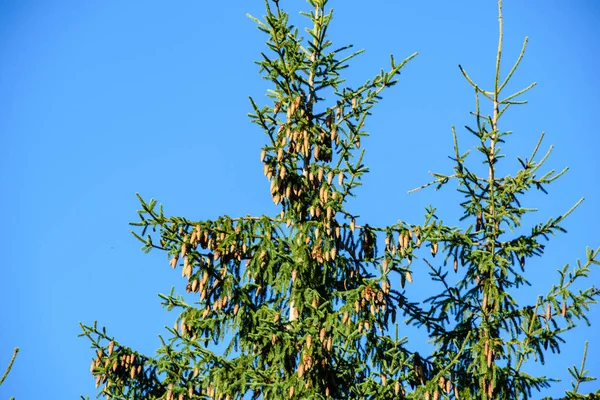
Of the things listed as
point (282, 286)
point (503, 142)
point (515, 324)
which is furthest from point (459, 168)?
point (282, 286)

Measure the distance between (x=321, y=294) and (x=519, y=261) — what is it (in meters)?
2.55

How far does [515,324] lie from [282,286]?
9.56 feet

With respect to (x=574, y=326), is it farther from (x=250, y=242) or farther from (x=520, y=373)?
(x=250, y=242)

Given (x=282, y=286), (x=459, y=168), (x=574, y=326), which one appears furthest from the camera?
(x=282, y=286)

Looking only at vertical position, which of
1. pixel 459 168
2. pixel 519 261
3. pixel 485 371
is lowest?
pixel 485 371

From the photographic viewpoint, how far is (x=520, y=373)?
8898 millimetres

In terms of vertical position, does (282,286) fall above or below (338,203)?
below

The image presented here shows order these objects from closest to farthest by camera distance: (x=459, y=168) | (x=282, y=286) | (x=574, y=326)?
(x=574, y=326)
(x=459, y=168)
(x=282, y=286)

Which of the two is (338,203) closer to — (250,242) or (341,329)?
(250,242)

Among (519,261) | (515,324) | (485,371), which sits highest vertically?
(519,261)

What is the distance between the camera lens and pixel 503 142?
9617 mm

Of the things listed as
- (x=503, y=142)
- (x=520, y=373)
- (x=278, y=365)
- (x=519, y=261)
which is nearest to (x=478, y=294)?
(x=519, y=261)

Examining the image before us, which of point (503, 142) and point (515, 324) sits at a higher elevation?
point (503, 142)

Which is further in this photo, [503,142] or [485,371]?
[503,142]
